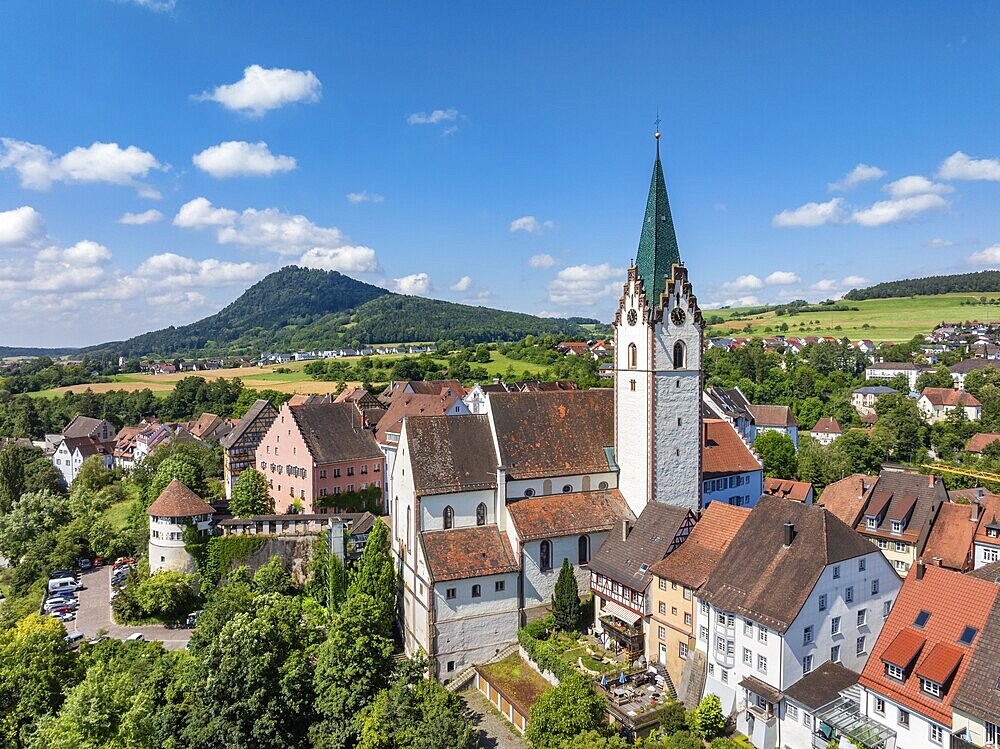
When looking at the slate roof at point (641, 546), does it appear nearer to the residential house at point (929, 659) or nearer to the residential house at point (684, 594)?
the residential house at point (684, 594)

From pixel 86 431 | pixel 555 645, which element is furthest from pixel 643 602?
pixel 86 431

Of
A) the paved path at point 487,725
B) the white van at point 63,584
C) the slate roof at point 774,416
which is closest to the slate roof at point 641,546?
the paved path at point 487,725

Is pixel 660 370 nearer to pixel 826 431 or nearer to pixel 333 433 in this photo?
pixel 333 433

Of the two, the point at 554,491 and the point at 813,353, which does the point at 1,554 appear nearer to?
the point at 554,491

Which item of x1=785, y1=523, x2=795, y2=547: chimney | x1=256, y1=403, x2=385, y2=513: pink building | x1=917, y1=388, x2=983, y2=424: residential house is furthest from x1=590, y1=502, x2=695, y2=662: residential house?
x1=917, y1=388, x2=983, y2=424: residential house

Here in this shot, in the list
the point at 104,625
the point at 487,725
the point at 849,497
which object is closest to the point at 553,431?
the point at 487,725

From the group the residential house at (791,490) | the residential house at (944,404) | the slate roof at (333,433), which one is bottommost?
the residential house at (791,490)
